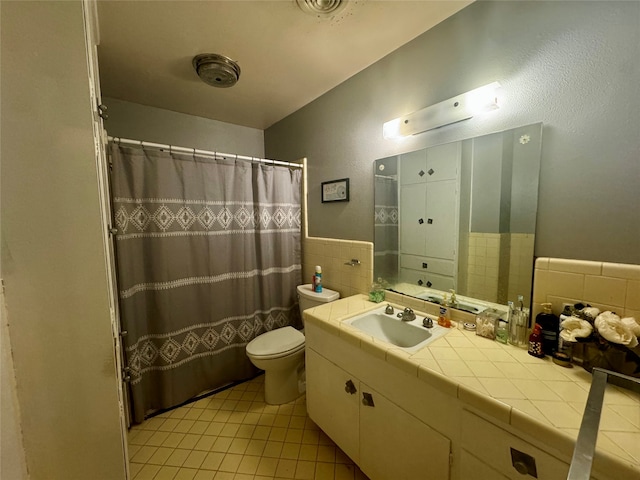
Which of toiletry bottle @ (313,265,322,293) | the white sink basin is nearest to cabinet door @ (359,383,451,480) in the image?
the white sink basin

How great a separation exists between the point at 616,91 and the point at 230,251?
2098mm

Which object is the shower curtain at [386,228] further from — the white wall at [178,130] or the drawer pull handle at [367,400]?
the white wall at [178,130]

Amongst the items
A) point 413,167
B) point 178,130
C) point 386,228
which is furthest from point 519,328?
point 178,130

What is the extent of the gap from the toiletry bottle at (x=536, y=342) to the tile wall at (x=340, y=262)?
0.89m

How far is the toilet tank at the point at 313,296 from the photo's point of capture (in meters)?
1.85

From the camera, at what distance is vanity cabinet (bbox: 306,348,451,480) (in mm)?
890

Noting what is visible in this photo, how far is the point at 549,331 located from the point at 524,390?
32 centimetres

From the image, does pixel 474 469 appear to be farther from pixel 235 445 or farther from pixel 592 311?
pixel 235 445

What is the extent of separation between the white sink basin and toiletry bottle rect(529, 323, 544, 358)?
0.31 meters

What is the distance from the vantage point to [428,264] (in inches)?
57.0

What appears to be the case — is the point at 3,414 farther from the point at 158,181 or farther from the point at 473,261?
the point at 473,261

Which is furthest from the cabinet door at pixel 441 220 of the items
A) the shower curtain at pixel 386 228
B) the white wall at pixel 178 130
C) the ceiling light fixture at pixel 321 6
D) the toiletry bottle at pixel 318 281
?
the white wall at pixel 178 130

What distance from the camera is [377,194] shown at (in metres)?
1.65

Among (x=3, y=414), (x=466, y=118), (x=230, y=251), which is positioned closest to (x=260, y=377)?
(x=230, y=251)
